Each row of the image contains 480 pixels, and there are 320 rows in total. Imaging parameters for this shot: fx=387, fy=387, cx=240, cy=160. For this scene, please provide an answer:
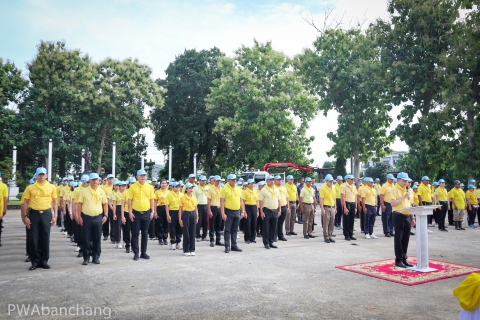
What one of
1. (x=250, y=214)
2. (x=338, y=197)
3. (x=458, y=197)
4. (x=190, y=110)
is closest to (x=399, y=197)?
Result: (x=250, y=214)

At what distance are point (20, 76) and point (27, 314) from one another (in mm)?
36065

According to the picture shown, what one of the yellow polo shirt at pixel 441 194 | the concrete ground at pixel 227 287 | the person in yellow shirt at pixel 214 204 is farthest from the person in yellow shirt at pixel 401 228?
the yellow polo shirt at pixel 441 194

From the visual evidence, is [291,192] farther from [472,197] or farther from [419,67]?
[419,67]

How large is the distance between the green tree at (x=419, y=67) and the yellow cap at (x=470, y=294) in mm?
23740

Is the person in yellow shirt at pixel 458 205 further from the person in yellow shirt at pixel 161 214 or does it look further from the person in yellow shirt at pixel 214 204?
the person in yellow shirt at pixel 161 214

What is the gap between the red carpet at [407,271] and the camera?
277 inches

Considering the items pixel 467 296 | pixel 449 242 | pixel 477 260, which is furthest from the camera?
pixel 449 242

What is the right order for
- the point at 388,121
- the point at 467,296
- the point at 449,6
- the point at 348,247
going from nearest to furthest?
the point at 467,296 < the point at 348,247 < the point at 449,6 < the point at 388,121

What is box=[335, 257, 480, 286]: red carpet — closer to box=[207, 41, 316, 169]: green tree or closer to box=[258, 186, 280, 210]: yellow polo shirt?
box=[258, 186, 280, 210]: yellow polo shirt

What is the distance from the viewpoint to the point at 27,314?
514cm

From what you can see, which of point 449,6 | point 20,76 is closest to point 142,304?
point 449,6

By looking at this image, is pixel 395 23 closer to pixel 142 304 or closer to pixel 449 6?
pixel 449 6

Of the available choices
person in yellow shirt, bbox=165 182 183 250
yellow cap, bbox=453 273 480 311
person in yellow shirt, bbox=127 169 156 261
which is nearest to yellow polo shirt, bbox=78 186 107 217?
person in yellow shirt, bbox=127 169 156 261

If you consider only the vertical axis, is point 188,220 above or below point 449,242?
above
